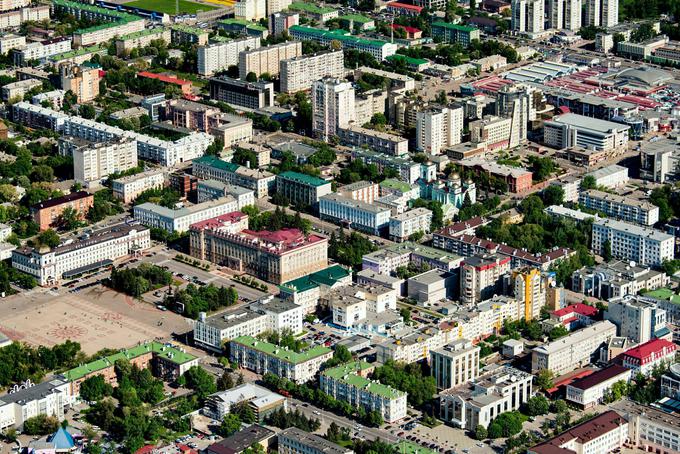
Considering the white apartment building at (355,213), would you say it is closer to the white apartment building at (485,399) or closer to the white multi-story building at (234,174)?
the white multi-story building at (234,174)

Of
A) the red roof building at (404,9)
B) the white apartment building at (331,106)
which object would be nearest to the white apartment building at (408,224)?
the white apartment building at (331,106)

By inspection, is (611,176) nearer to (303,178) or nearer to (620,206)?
(620,206)

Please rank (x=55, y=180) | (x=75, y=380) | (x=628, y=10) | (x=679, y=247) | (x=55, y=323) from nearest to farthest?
(x=75, y=380)
(x=55, y=323)
(x=679, y=247)
(x=55, y=180)
(x=628, y=10)

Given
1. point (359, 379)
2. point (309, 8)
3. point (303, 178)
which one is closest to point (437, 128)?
point (303, 178)

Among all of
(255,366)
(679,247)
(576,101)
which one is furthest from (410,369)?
(576,101)

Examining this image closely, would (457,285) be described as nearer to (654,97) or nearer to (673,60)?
(654,97)

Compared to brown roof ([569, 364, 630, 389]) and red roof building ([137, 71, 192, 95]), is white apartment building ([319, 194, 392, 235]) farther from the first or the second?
red roof building ([137, 71, 192, 95])
